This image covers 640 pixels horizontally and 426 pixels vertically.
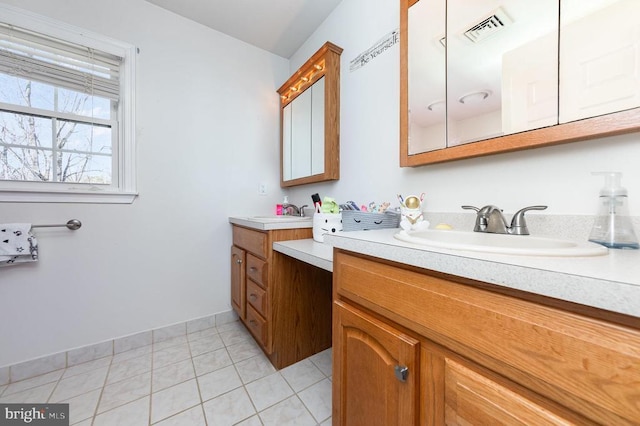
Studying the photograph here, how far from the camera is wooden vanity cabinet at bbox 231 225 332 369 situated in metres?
1.38

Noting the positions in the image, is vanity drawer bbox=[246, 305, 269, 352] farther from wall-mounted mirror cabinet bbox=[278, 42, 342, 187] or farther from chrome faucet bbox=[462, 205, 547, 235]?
chrome faucet bbox=[462, 205, 547, 235]

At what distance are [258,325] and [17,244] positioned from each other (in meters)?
1.37

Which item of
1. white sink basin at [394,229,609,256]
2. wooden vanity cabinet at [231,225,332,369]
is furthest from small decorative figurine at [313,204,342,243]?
white sink basin at [394,229,609,256]

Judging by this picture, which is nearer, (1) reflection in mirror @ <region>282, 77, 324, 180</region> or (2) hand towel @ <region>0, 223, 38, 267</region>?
(2) hand towel @ <region>0, 223, 38, 267</region>

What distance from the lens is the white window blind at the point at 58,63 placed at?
4.40ft

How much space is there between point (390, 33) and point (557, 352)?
4.92 feet

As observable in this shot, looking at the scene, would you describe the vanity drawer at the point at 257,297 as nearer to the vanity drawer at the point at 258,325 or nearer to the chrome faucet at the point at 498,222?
the vanity drawer at the point at 258,325

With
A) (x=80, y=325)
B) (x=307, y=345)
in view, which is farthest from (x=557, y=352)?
(x=80, y=325)

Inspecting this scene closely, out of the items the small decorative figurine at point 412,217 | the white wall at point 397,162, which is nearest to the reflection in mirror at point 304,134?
the white wall at point 397,162

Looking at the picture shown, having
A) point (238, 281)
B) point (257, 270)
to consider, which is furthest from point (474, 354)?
point (238, 281)

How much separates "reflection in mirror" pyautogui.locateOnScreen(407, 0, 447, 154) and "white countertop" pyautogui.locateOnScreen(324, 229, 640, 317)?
70cm

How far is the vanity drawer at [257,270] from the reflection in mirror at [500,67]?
45.2 inches

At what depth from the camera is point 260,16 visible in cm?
Result: 176

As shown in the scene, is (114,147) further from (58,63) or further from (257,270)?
(257,270)
